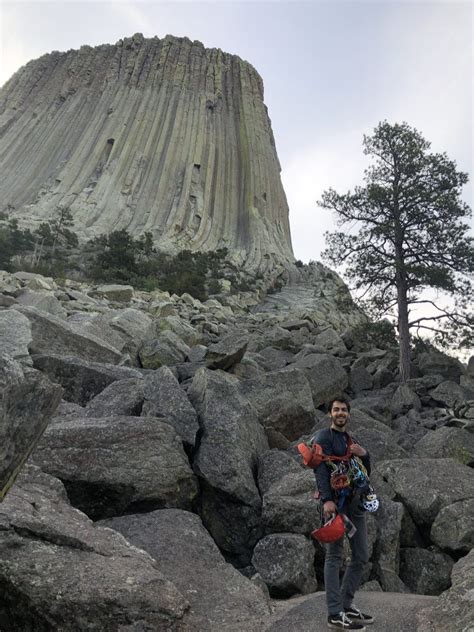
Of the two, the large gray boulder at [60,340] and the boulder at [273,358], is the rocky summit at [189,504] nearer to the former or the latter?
the large gray boulder at [60,340]

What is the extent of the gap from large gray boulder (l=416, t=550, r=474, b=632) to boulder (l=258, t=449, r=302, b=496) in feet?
7.39

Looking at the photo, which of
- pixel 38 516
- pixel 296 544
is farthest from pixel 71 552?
pixel 296 544

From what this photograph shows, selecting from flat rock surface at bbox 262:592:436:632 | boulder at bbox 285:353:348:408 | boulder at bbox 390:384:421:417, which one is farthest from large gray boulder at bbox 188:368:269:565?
boulder at bbox 390:384:421:417

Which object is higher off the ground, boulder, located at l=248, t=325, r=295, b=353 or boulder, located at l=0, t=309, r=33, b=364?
boulder, located at l=248, t=325, r=295, b=353

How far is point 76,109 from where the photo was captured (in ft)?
186

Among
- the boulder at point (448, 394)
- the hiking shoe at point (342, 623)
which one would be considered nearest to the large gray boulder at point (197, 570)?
the hiking shoe at point (342, 623)

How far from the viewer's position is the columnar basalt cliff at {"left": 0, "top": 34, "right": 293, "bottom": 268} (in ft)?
152

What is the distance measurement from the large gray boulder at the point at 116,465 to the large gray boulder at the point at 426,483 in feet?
9.02

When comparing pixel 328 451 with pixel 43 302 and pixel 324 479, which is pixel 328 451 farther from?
pixel 43 302

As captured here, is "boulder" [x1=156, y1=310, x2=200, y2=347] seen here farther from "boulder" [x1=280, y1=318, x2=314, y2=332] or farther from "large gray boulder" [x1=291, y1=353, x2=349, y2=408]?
"boulder" [x1=280, y1=318, x2=314, y2=332]

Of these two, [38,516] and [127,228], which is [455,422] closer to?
[38,516]

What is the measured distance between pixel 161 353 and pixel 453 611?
809 centimetres

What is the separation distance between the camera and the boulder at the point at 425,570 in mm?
5465

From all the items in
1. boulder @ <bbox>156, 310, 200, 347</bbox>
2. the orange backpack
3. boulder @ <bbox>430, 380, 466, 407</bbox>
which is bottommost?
the orange backpack
